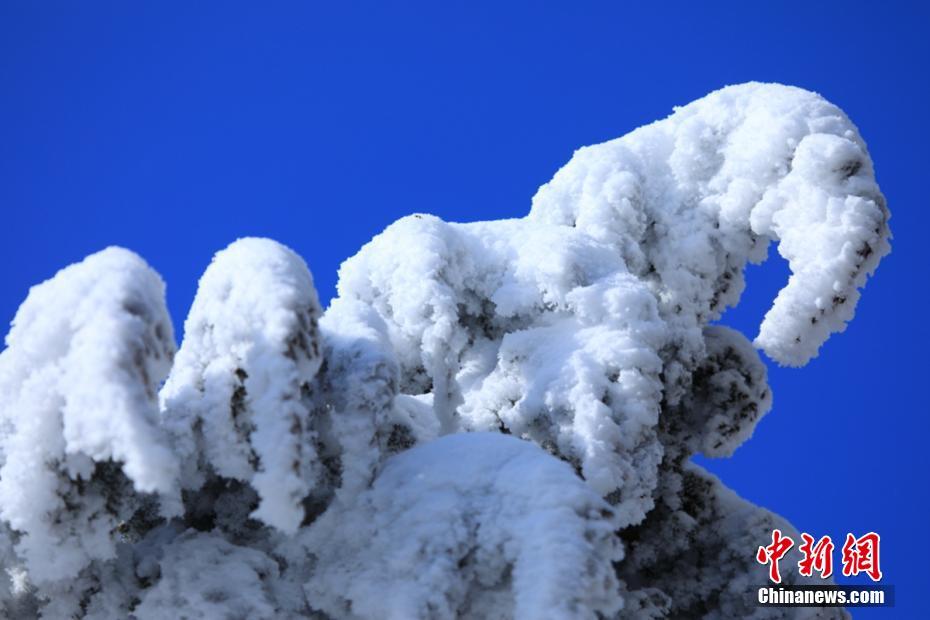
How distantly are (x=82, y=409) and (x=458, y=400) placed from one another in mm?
1770

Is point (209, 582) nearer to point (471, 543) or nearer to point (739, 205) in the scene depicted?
point (471, 543)

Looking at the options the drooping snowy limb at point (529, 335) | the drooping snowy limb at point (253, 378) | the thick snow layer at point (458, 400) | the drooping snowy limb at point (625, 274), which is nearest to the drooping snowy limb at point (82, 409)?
the thick snow layer at point (458, 400)

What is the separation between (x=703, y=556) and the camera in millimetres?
4312

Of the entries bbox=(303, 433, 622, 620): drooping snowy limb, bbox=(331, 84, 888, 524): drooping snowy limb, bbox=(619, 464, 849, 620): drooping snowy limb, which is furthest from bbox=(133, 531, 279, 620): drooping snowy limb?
bbox=(619, 464, 849, 620): drooping snowy limb

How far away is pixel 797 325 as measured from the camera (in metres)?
3.76

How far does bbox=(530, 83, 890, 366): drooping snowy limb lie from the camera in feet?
12.2

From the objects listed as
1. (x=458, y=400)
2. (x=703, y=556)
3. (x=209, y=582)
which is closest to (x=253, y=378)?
(x=209, y=582)

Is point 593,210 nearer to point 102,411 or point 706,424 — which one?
point 706,424

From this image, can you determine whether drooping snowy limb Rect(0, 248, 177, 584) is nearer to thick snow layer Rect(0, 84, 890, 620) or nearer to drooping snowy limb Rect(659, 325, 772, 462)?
thick snow layer Rect(0, 84, 890, 620)

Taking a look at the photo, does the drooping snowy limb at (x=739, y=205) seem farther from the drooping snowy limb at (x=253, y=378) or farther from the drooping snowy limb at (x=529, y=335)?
the drooping snowy limb at (x=253, y=378)

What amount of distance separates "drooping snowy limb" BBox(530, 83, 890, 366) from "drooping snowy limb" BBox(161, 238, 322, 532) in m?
1.97

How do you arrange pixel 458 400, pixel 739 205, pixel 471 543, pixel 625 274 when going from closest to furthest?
pixel 471 543, pixel 458 400, pixel 625 274, pixel 739 205

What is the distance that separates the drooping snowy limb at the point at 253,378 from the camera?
2383 millimetres

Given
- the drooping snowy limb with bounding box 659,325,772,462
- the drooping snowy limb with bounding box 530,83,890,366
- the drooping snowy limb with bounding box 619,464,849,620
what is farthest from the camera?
the drooping snowy limb with bounding box 659,325,772,462
